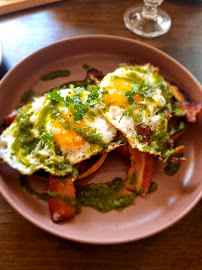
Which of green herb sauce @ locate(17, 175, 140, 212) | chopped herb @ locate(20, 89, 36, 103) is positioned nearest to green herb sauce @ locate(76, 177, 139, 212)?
green herb sauce @ locate(17, 175, 140, 212)

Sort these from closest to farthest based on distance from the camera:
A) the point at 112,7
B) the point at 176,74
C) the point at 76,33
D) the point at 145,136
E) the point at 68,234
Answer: the point at 68,234 → the point at 145,136 → the point at 176,74 → the point at 76,33 → the point at 112,7

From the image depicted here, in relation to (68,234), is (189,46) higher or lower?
higher

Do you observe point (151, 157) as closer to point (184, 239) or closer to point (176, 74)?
point (184, 239)

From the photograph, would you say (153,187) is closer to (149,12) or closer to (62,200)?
(62,200)

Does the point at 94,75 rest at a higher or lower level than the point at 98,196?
higher

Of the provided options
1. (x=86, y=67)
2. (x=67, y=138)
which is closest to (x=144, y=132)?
(x=67, y=138)

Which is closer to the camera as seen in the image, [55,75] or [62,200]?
[62,200]

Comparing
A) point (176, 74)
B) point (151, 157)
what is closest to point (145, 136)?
point (151, 157)
